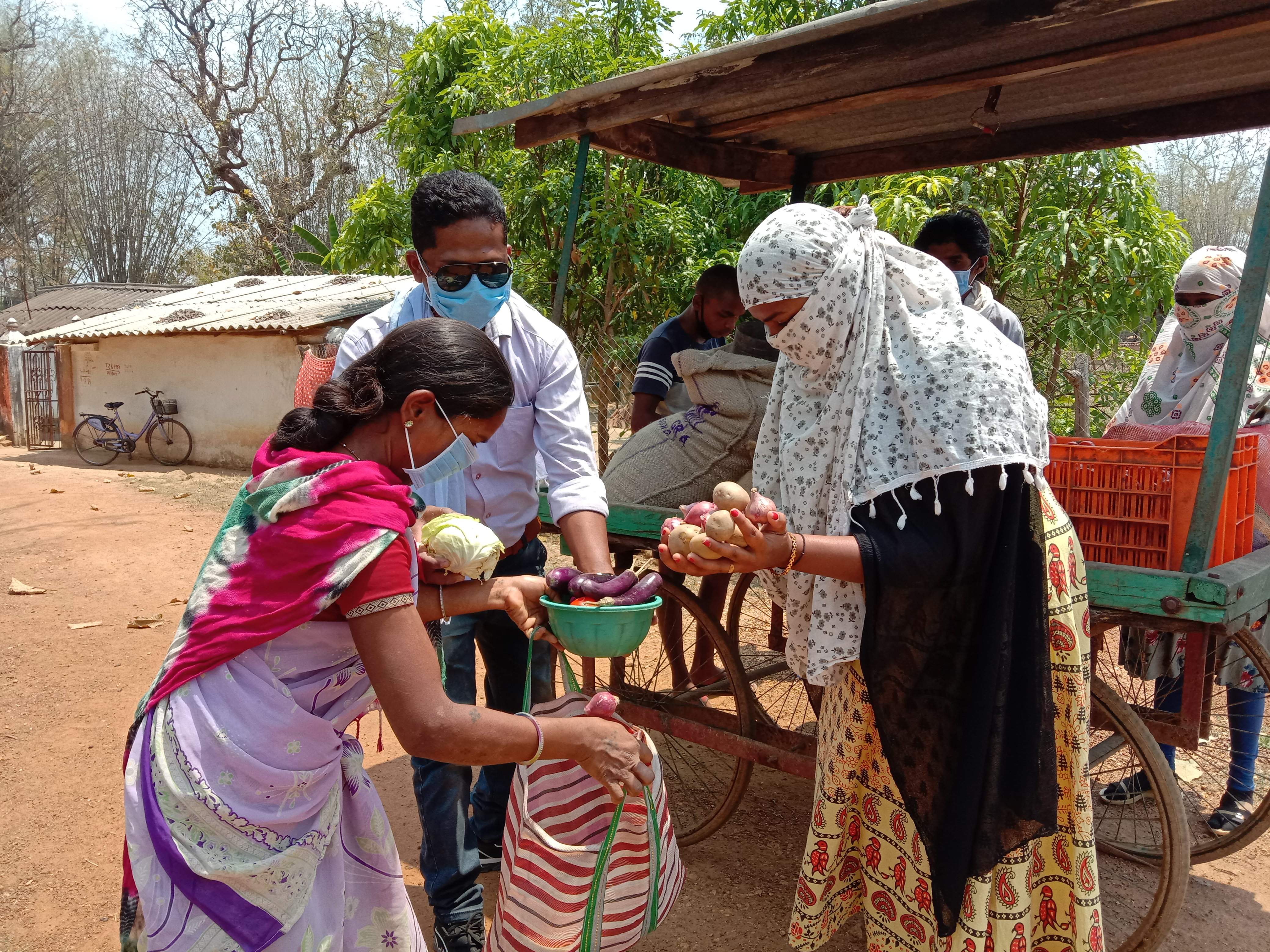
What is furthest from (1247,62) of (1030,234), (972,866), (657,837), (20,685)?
(20,685)

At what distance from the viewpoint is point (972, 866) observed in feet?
6.39

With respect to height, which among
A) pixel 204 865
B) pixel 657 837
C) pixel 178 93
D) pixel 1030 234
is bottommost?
pixel 657 837

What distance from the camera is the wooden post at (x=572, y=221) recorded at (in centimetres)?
378

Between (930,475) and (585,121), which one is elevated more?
(585,121)

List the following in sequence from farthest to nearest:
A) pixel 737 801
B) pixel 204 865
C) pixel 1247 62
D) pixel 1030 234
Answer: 1. pixel 1030 234
2. pixel 737 801
3. pixel 1247 62
4. pixel 204 865

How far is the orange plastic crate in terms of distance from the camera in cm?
240

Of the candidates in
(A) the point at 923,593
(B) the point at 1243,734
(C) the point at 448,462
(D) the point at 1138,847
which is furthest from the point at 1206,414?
(C) the point at 448,462

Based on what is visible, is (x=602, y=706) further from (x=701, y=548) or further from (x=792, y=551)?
(x=792, y=551)

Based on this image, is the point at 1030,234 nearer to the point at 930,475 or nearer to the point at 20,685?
the point at 930,475

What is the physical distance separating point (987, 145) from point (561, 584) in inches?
121

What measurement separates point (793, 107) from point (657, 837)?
2.74 metres

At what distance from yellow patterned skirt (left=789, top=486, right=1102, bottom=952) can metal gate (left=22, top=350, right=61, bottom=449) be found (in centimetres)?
1971

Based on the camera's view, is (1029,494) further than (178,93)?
No

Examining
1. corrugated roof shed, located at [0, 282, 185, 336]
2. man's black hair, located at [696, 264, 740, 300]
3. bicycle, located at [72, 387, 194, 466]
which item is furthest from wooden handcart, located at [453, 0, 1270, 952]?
corrugated roof shed, located at [0, 282, 185, 336]
